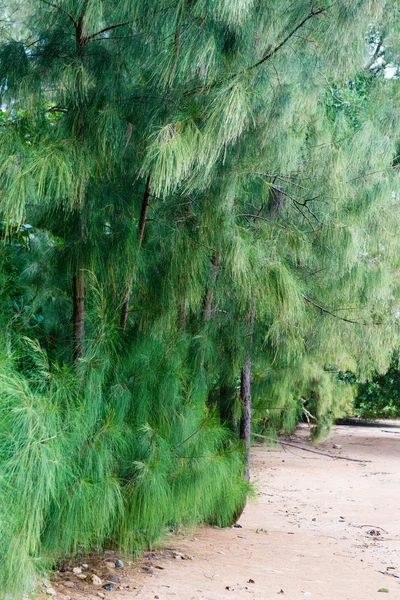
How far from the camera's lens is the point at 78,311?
379 centimetres

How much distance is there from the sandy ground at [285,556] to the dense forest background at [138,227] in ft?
0.80

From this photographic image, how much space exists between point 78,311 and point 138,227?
0.59 meters

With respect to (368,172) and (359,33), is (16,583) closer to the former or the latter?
(359,33)

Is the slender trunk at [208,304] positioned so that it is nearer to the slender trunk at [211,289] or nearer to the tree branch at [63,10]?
the slender trunk at [211,289]

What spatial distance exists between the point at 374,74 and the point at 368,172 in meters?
1.92

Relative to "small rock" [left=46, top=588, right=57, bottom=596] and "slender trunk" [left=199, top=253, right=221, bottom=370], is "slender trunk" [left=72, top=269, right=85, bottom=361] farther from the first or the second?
"small rock" [left=46, top=588, right=57, bottom=596]

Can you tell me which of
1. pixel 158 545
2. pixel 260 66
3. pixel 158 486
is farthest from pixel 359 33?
pixel 158 545

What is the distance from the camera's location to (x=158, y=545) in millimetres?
4504

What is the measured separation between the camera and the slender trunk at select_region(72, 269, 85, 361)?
3.73 m

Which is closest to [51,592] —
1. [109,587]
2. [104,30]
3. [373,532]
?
[109,587]

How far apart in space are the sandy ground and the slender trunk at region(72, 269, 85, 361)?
121 cm

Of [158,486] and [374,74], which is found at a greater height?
[374,74]

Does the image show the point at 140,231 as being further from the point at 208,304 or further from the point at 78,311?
the point at 208,304

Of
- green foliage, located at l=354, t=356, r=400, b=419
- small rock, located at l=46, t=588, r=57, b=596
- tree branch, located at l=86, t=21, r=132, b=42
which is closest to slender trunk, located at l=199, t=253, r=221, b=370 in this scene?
tree branch, located at l=86, t=21, r=132, b=42
